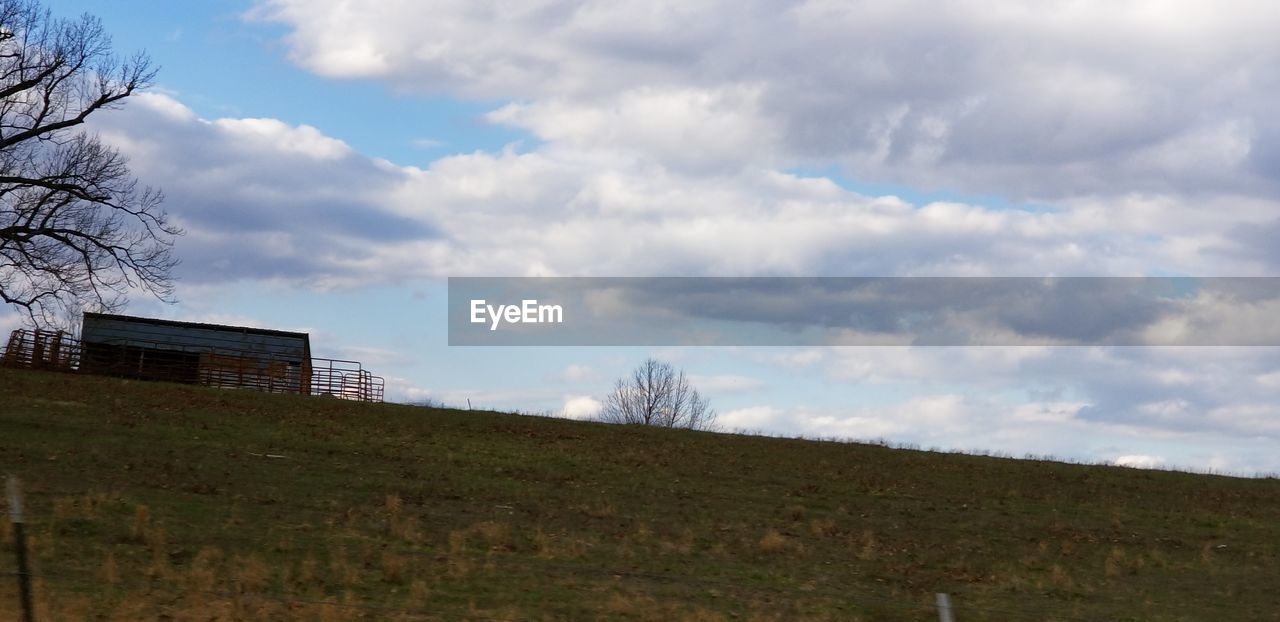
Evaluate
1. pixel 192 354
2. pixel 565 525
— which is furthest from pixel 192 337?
pixel 565 525

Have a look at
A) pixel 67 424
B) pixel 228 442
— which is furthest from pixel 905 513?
pixel 67 424

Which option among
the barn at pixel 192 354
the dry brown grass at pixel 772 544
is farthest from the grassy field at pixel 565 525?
the barn at pixel 192 354

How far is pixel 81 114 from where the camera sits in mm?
36938

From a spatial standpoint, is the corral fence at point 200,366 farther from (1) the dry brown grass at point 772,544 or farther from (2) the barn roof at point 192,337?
(1) the dry brown grass at point 772,544

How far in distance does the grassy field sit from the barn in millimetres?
14514

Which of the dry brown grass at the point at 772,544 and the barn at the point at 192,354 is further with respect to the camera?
the barn at the point at 192,354

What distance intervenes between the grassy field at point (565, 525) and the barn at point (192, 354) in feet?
47.6

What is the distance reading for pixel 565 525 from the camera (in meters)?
22.1

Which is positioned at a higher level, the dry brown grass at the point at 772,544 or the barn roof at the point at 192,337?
the barn roof at the point at 192,337

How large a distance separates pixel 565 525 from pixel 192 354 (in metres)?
37.1

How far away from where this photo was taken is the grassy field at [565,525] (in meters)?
15.7

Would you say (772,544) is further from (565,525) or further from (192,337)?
(192,337)

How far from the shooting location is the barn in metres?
52.7

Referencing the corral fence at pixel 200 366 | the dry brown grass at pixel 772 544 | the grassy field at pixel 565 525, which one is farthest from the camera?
the corral fence at pixel 200 366
